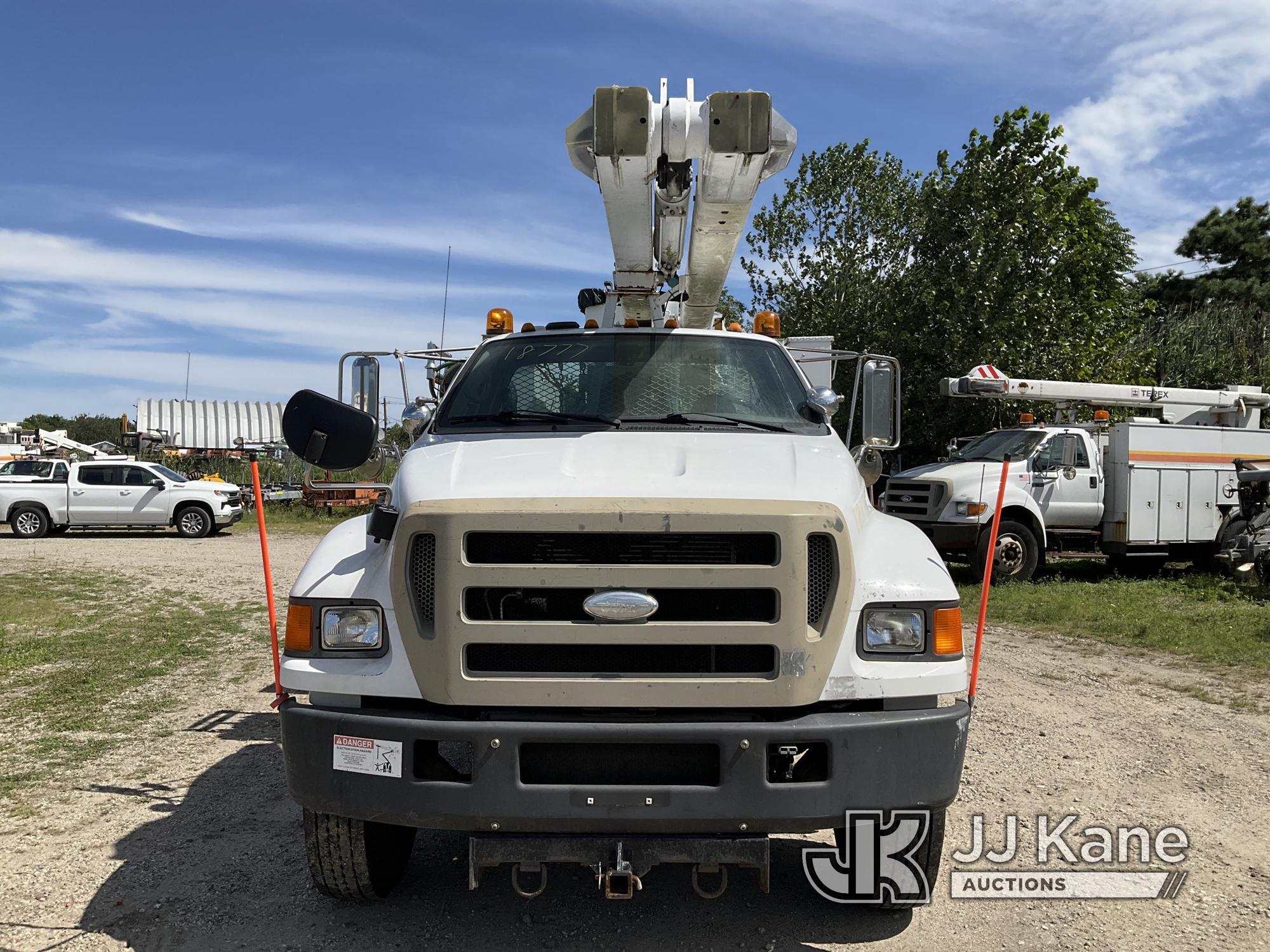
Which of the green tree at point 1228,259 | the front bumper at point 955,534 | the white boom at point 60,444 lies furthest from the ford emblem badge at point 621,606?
the white boom at point 60,444

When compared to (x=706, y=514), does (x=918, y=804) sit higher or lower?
lower

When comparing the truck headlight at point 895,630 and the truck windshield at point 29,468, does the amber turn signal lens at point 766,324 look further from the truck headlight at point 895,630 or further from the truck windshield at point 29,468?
the truck windshield at point 29,468

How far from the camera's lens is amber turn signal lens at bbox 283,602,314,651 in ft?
11.1

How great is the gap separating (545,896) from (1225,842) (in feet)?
9.82

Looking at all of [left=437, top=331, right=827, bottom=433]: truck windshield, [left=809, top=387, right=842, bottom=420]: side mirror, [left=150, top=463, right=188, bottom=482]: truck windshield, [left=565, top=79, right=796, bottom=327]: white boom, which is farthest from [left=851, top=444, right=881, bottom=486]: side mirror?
[left=150, top=463, right=188, bottom=482]: truck windshield

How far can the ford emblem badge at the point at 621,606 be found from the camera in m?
3.13

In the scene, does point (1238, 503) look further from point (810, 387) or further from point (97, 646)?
point (97, 646)

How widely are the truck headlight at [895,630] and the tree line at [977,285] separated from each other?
55.9 ft

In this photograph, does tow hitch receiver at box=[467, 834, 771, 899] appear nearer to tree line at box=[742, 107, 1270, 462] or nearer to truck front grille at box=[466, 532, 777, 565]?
truck front grille at box=[466, 532, 777, 565]

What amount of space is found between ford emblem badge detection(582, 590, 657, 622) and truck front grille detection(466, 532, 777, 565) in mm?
105

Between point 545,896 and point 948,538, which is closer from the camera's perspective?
point 545,896

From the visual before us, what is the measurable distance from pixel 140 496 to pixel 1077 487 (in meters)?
18.9

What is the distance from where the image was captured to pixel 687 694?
10.3ft

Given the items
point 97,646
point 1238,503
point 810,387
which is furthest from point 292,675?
point 1238,503
